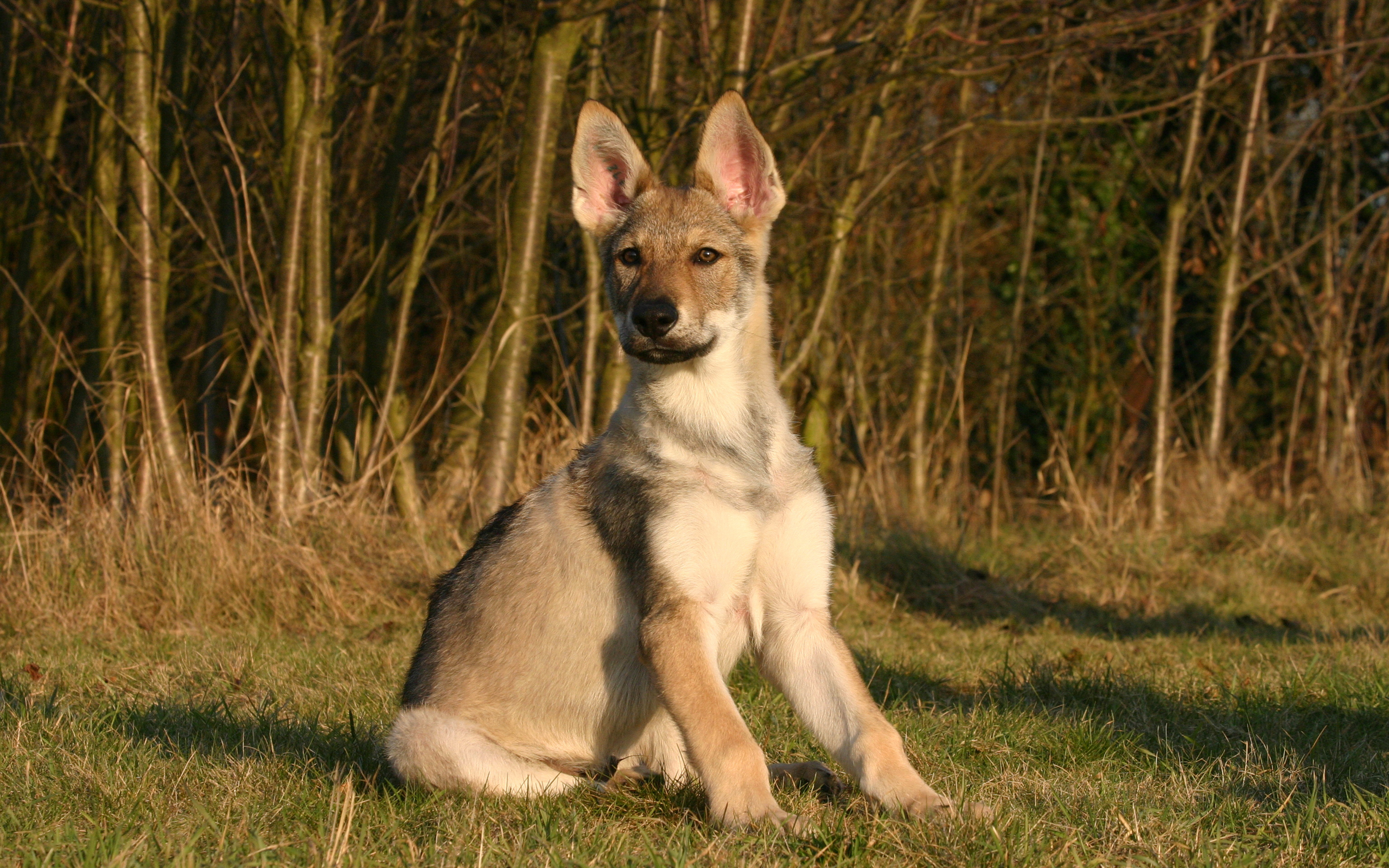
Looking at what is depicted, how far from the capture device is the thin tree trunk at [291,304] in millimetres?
7430

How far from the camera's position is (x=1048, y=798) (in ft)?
11.1

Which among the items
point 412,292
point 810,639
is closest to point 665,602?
point 810,639

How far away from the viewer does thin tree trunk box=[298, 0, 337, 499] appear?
7.51 metres

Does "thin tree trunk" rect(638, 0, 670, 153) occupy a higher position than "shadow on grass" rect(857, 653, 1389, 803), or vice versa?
"thin tree trunk" rect(638, 0, 670, 153)

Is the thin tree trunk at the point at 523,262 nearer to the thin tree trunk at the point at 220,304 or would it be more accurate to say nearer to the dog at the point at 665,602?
the thin tree trunk at the point at 220,304

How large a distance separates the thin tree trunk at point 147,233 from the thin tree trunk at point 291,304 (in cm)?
59

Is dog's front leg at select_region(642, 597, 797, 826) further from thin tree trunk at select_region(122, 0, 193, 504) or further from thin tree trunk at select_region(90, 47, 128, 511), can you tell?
thin tree trunk at select_region(90, 47, 128, 511)

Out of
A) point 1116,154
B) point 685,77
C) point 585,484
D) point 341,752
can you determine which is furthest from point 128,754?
point 1116,154

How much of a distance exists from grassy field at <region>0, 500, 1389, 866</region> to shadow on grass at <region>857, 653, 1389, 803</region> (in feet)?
0.06

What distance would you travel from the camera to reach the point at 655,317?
11.9 ft

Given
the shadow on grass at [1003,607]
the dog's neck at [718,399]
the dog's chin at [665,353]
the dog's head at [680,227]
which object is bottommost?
the shadow on grass at [1003,607]

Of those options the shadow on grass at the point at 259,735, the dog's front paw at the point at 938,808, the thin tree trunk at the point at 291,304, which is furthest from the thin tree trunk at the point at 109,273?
the dog's front paw at the point at 938,808

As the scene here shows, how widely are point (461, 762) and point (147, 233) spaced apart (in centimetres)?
542

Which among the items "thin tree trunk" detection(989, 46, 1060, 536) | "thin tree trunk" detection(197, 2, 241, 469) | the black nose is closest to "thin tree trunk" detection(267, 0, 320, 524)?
"thin tree trunk" detection(197, 2, 241, 469)
